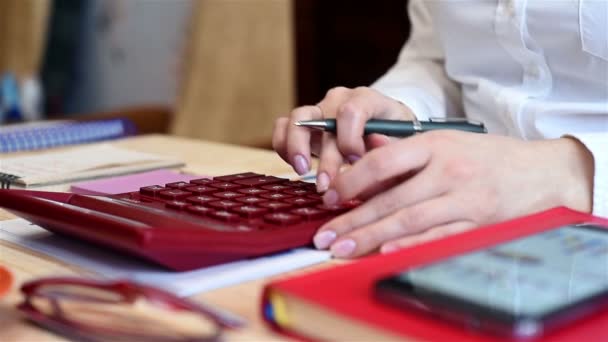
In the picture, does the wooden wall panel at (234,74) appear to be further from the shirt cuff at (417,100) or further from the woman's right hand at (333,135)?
the woman's right hand at (333,135)

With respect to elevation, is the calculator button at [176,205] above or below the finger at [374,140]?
below

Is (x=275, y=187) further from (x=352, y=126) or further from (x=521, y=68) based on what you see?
(x=521, y=68)

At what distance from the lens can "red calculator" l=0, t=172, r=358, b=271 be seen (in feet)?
1.81

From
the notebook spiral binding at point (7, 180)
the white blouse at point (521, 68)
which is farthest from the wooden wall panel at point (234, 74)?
the notebook spiral binding at point (7, 180)

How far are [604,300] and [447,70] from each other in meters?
0.69

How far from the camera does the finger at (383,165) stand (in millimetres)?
624

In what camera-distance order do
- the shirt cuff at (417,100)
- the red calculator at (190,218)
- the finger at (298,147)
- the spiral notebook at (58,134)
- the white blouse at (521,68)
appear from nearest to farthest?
the red calculator at (190,218) → the finger at (298,147) → the white blouse at (521,68) → the shirt cuff at (417,100) → the spiral notebook at (58,134)

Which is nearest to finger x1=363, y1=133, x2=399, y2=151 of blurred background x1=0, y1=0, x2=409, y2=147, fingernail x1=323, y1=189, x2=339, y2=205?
fingernail x1=323, y1=189, x2=339, y2=205

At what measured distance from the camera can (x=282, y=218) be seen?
2.06ft

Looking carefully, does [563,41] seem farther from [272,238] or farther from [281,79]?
[281,79]

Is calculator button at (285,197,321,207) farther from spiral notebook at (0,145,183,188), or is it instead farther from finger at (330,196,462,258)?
spiral notebook at (0,145,183,188)

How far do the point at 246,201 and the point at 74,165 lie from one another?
1.26 feet

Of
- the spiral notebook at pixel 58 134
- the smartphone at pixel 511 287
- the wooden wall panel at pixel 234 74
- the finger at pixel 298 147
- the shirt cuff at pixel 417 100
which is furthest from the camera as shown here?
the wooden wall panel at pixel 234 74

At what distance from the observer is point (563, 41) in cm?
94
